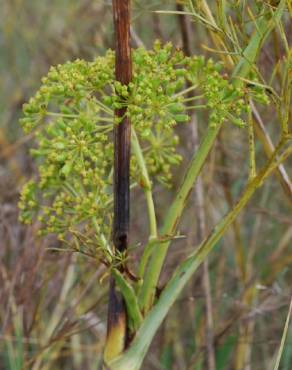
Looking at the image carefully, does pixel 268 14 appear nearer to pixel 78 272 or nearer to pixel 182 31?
pixel 182 31

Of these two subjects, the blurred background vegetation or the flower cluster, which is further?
the blurred background vegetation

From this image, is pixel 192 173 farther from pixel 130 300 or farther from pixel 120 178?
pixel 130 300

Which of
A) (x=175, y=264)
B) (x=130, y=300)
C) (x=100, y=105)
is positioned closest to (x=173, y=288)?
(x=130, y=300)

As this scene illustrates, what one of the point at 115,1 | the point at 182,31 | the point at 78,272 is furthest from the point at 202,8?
the point at 78,272

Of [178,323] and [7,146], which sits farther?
[7,146]

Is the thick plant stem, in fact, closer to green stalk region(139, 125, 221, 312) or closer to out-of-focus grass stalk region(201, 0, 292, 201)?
green stalk region(139, 125, 221, 312)

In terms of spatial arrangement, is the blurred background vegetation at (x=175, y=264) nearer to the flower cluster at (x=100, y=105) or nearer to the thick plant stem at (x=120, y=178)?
the thick plant stem at (x=120, y=178)

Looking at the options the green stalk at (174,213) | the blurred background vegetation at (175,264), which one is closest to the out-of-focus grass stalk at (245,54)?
the green stalk at (174,213)

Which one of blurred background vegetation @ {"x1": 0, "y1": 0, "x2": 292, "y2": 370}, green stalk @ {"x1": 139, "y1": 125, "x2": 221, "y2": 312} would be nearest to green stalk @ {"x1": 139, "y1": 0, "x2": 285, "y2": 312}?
green stalk @ {"x1": 139, "y1": 125, "x2": 221, "y2": 312}
